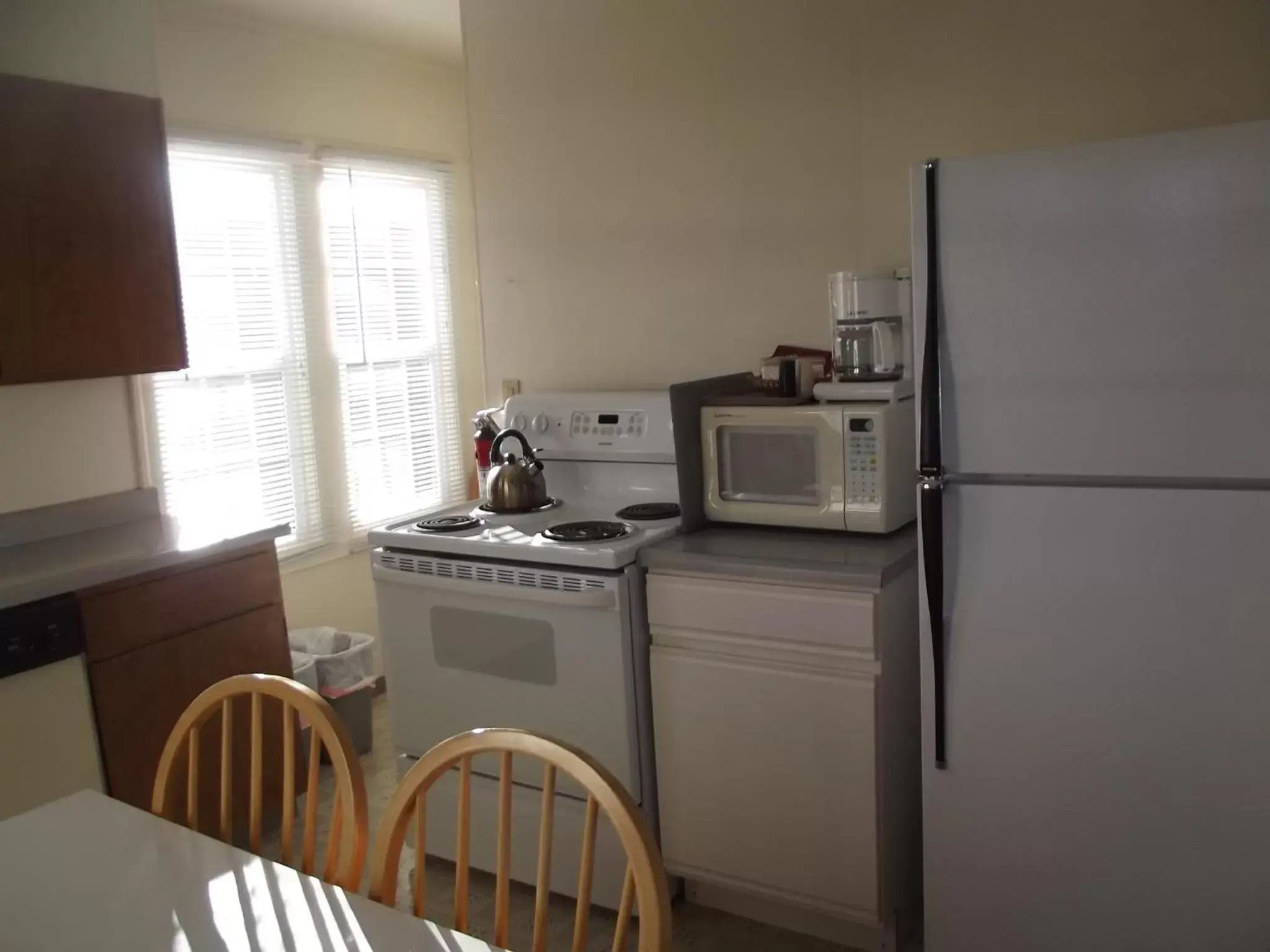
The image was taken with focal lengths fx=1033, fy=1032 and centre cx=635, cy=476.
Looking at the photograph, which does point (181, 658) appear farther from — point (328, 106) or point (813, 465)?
point (328, 106)

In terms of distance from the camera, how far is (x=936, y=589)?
6.26 ft

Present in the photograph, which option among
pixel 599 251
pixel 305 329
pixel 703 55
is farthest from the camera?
pixel 305 329

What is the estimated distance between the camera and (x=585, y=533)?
2.44 metres

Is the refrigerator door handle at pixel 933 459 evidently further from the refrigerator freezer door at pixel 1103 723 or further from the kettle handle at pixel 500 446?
the kettle handle at pixel 500 446

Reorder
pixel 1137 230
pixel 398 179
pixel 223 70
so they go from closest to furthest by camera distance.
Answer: pixel 1137 230 → pixel 223 70 → pixel 398 179

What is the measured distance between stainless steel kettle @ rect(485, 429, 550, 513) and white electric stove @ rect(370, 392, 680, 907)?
0.04 meters

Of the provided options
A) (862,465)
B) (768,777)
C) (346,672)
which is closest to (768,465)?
(862,465)

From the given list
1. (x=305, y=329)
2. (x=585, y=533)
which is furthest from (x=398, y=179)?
(x=585, y=533)

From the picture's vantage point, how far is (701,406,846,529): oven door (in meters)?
2.27

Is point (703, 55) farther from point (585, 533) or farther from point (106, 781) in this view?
point (106, 781)

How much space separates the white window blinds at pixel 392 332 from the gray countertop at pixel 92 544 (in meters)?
1.13

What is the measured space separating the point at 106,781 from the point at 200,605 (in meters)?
0.46

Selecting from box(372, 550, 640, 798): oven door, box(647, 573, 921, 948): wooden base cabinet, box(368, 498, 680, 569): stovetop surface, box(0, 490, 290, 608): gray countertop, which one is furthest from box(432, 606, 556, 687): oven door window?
box(0, 490, 290, 608): gray countertop

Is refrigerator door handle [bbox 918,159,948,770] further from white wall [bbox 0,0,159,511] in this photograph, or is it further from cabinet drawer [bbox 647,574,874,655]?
white wall [bbox 0,0,159,511]
